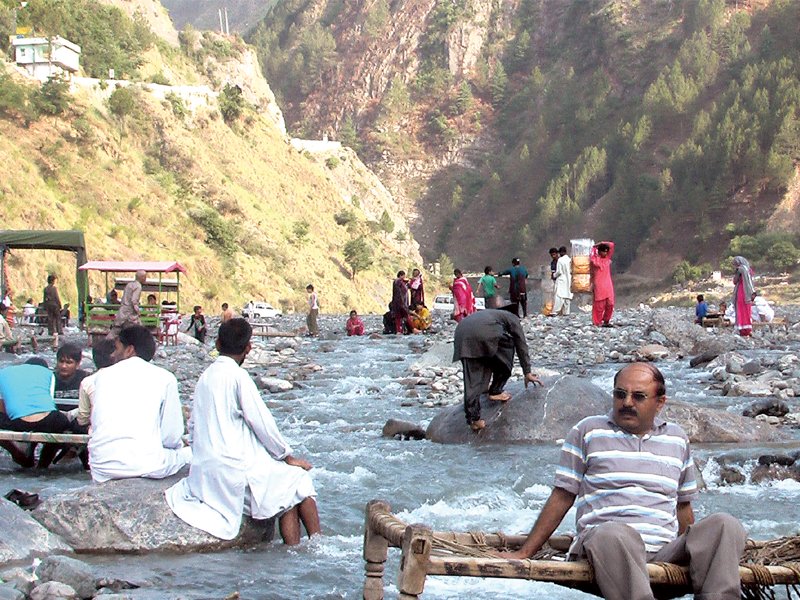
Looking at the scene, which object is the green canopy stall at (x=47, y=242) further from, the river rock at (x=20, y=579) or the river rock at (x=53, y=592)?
the river rock at (x=53, y=592)

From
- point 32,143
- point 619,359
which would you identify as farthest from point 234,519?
point 32,143

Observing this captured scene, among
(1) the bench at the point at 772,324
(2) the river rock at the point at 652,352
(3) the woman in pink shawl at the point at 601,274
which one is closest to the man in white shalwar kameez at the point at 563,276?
(3) the woman in pink shawl at the point at 601,274

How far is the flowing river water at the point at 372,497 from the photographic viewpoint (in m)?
5.43

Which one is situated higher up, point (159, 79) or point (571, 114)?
point (571, 114)

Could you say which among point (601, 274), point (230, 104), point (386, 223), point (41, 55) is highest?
point (41, 55)

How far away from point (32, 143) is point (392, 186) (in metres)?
83.3

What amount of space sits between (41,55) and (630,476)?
59.9 metres

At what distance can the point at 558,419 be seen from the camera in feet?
33.0

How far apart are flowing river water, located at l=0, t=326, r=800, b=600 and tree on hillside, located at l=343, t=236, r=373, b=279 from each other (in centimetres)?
4939

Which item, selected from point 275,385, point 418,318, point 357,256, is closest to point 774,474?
point 275,385

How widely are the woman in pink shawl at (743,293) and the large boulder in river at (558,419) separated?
349 inches

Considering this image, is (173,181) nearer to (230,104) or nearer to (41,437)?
(230,104)

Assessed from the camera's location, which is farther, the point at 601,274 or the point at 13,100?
the point at 13,100

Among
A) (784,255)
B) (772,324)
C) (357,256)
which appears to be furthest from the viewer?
(784,255)
